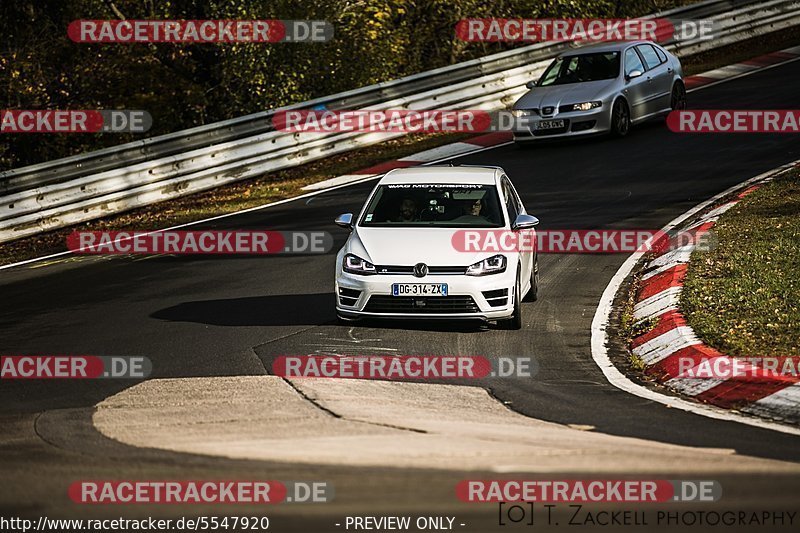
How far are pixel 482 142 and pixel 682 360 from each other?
43.3 feet

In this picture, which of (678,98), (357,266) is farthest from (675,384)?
(678,98)

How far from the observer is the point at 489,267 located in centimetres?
1110

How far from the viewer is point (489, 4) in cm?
2816

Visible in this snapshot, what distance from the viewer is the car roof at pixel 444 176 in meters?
12.3

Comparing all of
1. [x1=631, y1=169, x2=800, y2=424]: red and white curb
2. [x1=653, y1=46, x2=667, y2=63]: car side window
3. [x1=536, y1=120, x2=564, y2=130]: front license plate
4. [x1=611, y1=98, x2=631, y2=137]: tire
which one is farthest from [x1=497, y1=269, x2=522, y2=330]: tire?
[x1=653, y1=46, x2=667, y2=63]: car side window

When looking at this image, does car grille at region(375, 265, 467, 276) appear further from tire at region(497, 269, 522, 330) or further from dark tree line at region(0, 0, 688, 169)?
dark tree line at region(0, 0, 688, 169)

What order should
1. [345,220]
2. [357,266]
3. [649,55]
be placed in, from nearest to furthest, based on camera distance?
[357,266]
[345,220]
[649,55]

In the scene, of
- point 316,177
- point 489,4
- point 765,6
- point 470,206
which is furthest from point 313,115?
point 765,6

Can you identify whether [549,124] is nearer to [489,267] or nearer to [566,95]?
[566,95]

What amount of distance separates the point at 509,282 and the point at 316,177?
10235 mm

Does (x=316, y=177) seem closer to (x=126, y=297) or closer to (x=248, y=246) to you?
A: (x=248, y=246)

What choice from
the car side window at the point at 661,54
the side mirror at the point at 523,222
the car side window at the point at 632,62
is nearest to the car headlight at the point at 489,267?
the side mirror at the point at 523,222

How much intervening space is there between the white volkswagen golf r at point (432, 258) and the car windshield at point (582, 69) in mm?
9902

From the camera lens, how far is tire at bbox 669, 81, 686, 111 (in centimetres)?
2220
